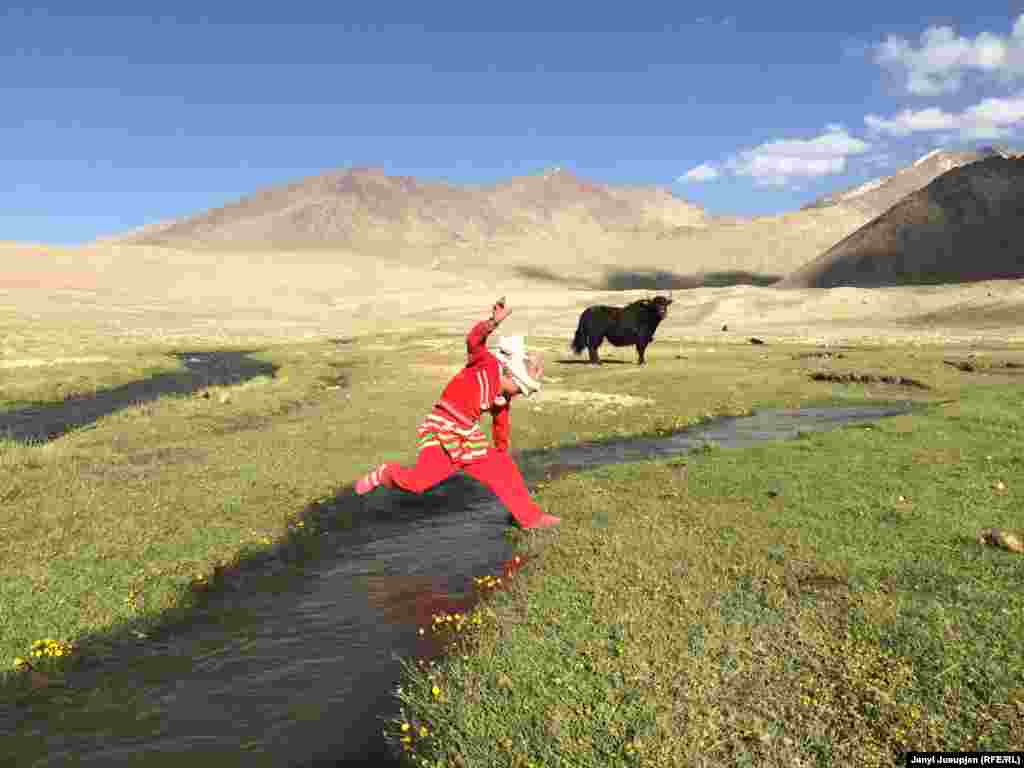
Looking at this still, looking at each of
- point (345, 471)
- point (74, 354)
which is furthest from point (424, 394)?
point (74, 354)

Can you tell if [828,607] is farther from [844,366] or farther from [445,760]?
[844,366]

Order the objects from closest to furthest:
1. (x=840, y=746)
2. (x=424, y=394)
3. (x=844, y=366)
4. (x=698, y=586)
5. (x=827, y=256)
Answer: (x=840, y=746) → (x=698, y=586) → (x=424, y=394) → (x=844, y=366) → (x=827, y=256)

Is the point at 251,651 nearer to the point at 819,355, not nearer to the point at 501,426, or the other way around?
the point at 501,426

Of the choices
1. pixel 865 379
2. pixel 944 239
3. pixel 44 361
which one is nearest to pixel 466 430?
pixel 865 379

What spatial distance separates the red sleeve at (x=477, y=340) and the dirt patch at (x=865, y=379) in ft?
77.9

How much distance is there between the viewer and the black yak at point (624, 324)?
36.6 m

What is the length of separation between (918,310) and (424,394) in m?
64.8

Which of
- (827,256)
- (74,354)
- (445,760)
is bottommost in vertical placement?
(445,760)

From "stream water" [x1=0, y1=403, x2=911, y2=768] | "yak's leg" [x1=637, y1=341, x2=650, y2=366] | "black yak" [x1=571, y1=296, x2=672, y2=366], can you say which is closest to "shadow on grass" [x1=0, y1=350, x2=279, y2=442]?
"stream water" [x1=0, y1=403, x2=911, y2=768]

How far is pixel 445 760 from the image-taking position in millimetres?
5488

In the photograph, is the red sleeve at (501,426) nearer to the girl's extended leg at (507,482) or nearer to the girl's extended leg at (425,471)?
the girl's extended leg at (507,482)

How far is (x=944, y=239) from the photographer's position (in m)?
138

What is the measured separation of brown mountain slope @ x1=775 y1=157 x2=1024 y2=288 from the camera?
128500 millimetres

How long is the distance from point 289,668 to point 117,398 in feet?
85.2
